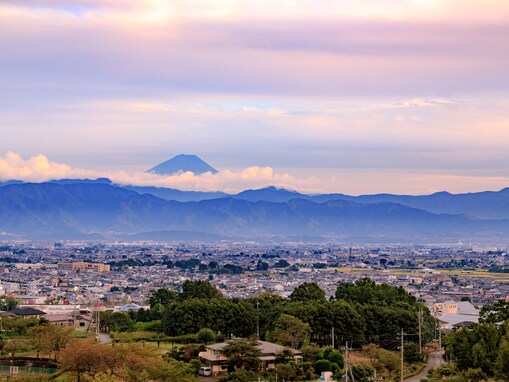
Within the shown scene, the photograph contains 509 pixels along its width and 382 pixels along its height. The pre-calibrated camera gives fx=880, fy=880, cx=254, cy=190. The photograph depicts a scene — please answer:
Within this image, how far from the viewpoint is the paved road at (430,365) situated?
33119mm

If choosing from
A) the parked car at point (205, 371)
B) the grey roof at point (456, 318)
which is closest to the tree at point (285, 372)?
the parked car at point (205, 371)

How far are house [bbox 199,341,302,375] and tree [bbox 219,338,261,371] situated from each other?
0.37m

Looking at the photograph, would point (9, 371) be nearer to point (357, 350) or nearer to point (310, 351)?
point (310, 351)

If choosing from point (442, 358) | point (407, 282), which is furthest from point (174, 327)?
point (407, 282)

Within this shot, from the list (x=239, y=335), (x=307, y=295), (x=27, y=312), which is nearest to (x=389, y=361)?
(x=239, y=335)

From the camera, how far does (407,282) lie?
89.6m

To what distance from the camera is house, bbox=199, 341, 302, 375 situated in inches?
1330

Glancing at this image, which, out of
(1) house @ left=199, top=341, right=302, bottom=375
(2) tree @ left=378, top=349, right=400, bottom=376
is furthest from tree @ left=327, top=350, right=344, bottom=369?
(2) tree @ left=378, top=349, right=400, bottom=376

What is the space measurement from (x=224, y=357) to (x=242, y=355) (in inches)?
Answer: 37.0

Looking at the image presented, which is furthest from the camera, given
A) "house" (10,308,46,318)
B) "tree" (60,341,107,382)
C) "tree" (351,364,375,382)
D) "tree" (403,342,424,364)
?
"house" (10,308,46,318)

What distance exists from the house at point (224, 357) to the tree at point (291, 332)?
2.29 m

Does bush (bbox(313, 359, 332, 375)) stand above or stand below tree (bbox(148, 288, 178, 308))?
below

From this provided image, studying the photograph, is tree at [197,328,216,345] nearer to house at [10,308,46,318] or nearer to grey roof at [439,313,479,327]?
house at [10,308,46,318]

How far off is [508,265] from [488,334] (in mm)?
100957
